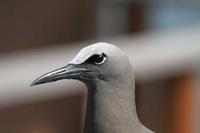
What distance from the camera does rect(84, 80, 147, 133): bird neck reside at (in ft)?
1.72

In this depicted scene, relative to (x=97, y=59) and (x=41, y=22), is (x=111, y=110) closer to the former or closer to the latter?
(x=97, y=59)

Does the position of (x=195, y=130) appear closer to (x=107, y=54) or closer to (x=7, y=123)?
(x=7, y=123)

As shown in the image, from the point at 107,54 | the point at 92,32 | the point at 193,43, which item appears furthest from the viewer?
the point at 92,32

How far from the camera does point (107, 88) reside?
54 cm

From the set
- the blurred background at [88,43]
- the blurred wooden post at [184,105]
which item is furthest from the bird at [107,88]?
the blurred wooden post at [184,105]

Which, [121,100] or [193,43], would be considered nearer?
[121,100]

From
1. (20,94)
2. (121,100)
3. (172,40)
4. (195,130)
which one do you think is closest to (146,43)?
(172,40)

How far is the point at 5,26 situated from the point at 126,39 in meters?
0.41

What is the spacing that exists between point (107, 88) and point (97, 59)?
0.03 metres

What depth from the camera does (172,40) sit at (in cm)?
205

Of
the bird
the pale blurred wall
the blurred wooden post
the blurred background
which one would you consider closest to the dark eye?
the bird

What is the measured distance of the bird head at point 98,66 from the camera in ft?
1.71

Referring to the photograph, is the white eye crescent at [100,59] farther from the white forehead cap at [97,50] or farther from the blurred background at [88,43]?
the blurred background at [88,43]

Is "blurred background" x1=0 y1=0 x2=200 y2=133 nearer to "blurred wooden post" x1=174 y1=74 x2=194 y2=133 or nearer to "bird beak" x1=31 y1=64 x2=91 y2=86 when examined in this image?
"blurred wooden post" x1=174 y1=74 x2=194 y2=133
